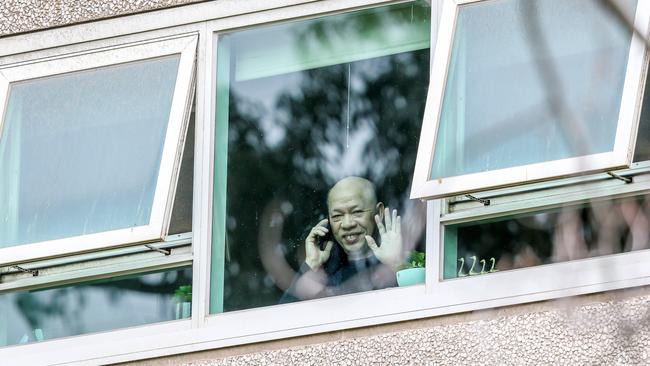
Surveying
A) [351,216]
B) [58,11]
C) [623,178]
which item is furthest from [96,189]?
[623,178]

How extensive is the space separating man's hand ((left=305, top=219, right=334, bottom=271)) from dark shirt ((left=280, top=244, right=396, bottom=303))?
17 mm

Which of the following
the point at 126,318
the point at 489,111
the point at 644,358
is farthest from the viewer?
the point at 126,318

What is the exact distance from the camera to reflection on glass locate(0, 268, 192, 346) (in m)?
7.09

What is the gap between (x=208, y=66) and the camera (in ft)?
24.0

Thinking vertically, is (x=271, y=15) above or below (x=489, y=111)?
above

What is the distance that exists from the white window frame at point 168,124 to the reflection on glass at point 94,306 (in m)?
0.17

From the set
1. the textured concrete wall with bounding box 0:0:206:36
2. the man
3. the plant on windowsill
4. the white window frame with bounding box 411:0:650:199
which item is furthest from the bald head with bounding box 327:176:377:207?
the textured concrete wall with bounding box 0:0:206:36

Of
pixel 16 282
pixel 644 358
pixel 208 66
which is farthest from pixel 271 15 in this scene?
pixel 644 358

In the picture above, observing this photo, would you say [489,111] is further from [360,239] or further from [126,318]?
[126,318]

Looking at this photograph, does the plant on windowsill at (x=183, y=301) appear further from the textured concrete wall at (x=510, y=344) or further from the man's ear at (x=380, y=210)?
the man's ear at (x=380, y=210)

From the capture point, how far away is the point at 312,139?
7.08m

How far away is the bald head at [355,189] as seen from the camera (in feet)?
22.6

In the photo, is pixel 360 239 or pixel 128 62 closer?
pixel 360 239

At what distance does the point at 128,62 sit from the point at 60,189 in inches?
23.0
